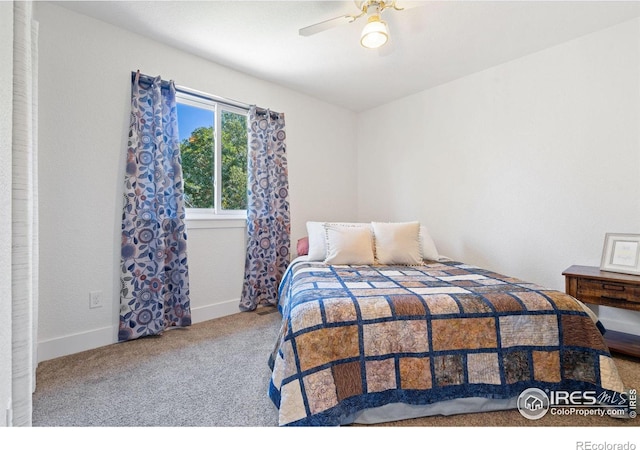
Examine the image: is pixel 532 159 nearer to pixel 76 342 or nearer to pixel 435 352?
pixel 435 352

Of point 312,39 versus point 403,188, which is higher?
point 312,39

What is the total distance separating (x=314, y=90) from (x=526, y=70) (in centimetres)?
211

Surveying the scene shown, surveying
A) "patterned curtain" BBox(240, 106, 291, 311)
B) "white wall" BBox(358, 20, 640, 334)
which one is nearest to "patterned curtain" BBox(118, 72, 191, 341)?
"patterned curtain" BBox(240, 106, 291, 311)

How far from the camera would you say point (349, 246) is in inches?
93.9

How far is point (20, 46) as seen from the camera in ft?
3.08

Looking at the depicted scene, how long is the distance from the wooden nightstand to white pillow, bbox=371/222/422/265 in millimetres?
1090

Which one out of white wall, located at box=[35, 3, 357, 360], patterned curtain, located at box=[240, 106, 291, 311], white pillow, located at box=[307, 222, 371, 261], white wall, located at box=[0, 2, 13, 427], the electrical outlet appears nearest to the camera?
white wall, located at box=[0, 2, 13, 427]

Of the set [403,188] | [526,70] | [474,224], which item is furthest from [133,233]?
[526,70]

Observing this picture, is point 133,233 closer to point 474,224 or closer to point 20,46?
point 20,46

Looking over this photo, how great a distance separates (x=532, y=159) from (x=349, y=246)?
1.88m

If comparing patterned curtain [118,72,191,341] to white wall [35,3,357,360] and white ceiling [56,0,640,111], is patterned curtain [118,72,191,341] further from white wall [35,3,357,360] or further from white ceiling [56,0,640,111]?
white ceiling [56,0,640,111]

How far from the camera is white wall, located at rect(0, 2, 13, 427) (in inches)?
31.5

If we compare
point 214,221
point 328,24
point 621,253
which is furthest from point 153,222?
point 621,253

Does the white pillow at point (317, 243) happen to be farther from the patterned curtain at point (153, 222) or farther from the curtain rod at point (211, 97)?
the curtain rod at point (211, 97)
